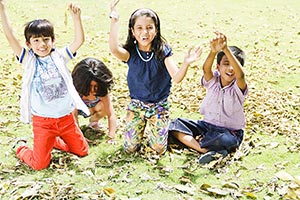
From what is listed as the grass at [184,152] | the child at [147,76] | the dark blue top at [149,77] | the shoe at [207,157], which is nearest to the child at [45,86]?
the grass at [184,152]

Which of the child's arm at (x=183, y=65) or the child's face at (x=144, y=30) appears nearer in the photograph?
the child's arm at (x=183, y=65)

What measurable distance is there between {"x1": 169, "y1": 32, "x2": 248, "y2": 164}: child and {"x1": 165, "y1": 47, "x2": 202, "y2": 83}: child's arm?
34 cm

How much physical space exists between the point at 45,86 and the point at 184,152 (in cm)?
155

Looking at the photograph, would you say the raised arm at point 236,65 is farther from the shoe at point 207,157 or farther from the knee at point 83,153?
the knee at point 83,153

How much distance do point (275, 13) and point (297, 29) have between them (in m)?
1.99

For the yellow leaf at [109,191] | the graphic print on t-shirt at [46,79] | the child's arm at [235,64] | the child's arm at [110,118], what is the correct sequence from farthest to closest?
the child's arm at [110,118]
the graphic print on t-shirt at [46,79]
the child's arm at [235,64]
the yellow leaf at [109,191]

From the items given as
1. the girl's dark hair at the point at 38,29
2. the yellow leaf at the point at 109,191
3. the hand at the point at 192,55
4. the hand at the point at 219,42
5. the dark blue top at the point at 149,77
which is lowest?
the yellow leaf at the point at 109,191

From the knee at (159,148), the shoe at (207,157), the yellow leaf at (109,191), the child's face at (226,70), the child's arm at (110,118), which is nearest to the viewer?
the yellow leaf at (109,191)

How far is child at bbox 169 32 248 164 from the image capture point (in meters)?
4.55

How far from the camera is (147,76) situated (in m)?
4.59

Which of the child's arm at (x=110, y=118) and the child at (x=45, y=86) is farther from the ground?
the child at (x=45, y=86)

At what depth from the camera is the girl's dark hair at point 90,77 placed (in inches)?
198

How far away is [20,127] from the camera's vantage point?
538cm

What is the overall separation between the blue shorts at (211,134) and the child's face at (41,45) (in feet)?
5.12
